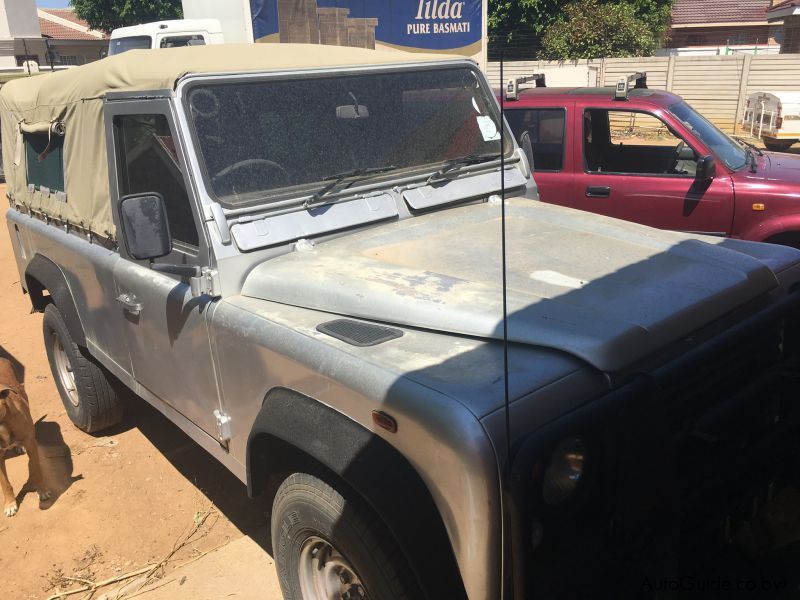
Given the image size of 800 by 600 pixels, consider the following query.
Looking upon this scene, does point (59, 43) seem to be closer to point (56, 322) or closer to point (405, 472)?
point (56, 322)

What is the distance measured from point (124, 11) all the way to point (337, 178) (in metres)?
37.5

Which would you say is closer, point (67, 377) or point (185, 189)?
point (185, 189)

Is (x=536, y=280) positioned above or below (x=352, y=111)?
below

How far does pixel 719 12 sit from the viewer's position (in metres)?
36.8

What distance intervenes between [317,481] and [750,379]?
141 cm

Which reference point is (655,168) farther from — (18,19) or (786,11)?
(18,19)

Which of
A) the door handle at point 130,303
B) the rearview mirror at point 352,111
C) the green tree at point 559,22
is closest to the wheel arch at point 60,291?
the door handle at point 130,303

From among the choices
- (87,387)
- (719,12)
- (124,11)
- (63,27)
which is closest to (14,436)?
(87,387)

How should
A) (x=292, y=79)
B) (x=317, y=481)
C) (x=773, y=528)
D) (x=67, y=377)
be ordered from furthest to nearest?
(x=67, y=377), (x=292, y=79), (x=773, y=528), (x=317, y=481)

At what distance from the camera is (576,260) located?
102 inches

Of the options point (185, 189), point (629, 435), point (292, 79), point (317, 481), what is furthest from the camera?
point (292, 79)

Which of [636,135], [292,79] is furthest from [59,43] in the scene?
[292,79]

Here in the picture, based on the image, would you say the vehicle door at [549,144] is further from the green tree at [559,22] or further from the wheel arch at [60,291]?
the green tree at [559,22]

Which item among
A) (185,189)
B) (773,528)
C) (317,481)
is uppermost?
(185,189)
